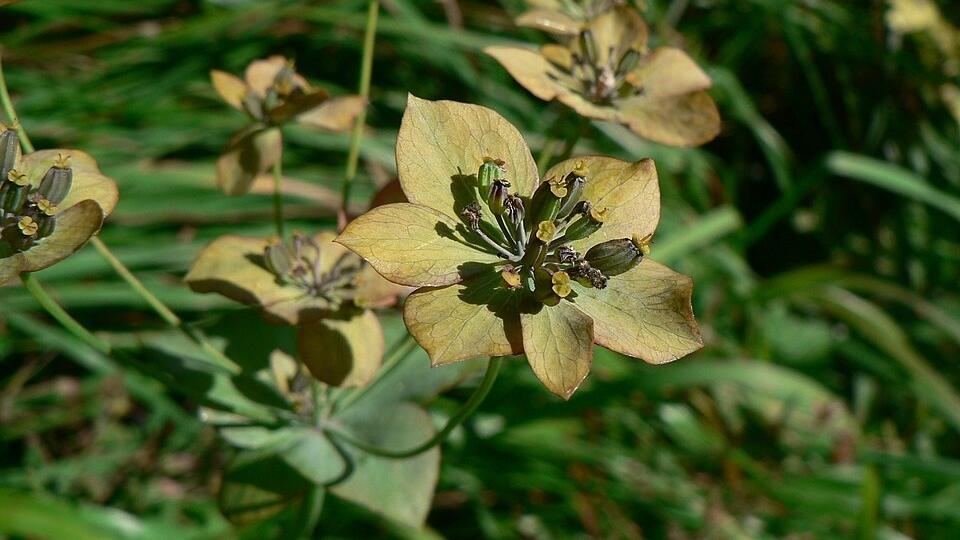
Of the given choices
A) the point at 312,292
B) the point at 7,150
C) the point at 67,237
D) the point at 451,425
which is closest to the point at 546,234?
the point at 451,425

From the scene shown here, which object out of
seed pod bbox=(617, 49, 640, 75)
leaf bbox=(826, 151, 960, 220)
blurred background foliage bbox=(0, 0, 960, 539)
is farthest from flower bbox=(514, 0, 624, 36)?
leaf bbox=(826, 151, 960, 220)

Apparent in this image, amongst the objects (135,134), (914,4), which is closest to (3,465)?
(135,134)

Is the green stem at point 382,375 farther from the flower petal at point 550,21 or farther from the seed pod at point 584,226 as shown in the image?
the flower petal at point 550,21

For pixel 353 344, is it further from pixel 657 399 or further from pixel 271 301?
pixel 657 399

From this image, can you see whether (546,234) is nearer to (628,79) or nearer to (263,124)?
(628,79)

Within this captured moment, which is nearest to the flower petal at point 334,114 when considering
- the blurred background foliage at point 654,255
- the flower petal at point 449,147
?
the flower petal at point 449,147
